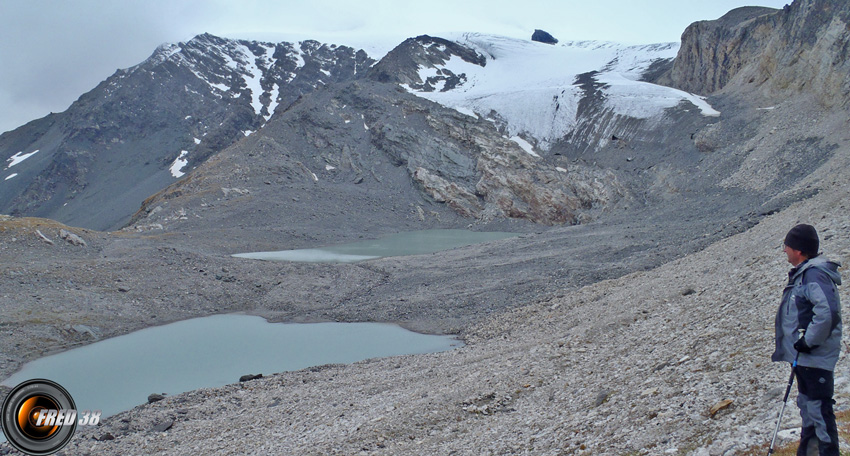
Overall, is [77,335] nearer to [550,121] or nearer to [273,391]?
[273,391]

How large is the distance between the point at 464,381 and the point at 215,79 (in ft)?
370

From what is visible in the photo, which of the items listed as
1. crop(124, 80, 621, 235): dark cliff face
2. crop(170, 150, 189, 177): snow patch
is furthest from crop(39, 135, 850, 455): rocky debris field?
crop(170, 150, 189, 177): snow patch

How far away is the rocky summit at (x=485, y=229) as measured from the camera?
333 inches

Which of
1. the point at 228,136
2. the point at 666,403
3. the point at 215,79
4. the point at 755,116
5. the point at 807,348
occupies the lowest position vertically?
the point at 666,403

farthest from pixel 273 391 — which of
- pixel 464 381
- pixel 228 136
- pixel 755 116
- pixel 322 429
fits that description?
pixel 228 136

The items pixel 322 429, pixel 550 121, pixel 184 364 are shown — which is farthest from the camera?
pixel 550 121

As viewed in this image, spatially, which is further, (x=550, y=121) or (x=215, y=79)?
(x=215, y=79)

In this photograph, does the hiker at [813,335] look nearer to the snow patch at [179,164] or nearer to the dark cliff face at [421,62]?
the dark cliff face at [421,62]

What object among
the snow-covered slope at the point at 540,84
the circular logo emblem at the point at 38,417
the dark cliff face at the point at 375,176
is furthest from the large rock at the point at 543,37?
the circular logo emblem at the point at 38,417

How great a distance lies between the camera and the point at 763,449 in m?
4.83

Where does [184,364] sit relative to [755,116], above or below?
below

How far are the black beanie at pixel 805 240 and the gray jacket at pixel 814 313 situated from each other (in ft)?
0.25

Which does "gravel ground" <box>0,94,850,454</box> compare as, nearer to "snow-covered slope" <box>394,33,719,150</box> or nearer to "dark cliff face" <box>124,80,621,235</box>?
"dark cliff face" <box>124,80,621,235</box>

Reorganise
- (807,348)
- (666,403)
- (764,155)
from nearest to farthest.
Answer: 1. (807,348)
2. (666,403)
3. (764,155)
